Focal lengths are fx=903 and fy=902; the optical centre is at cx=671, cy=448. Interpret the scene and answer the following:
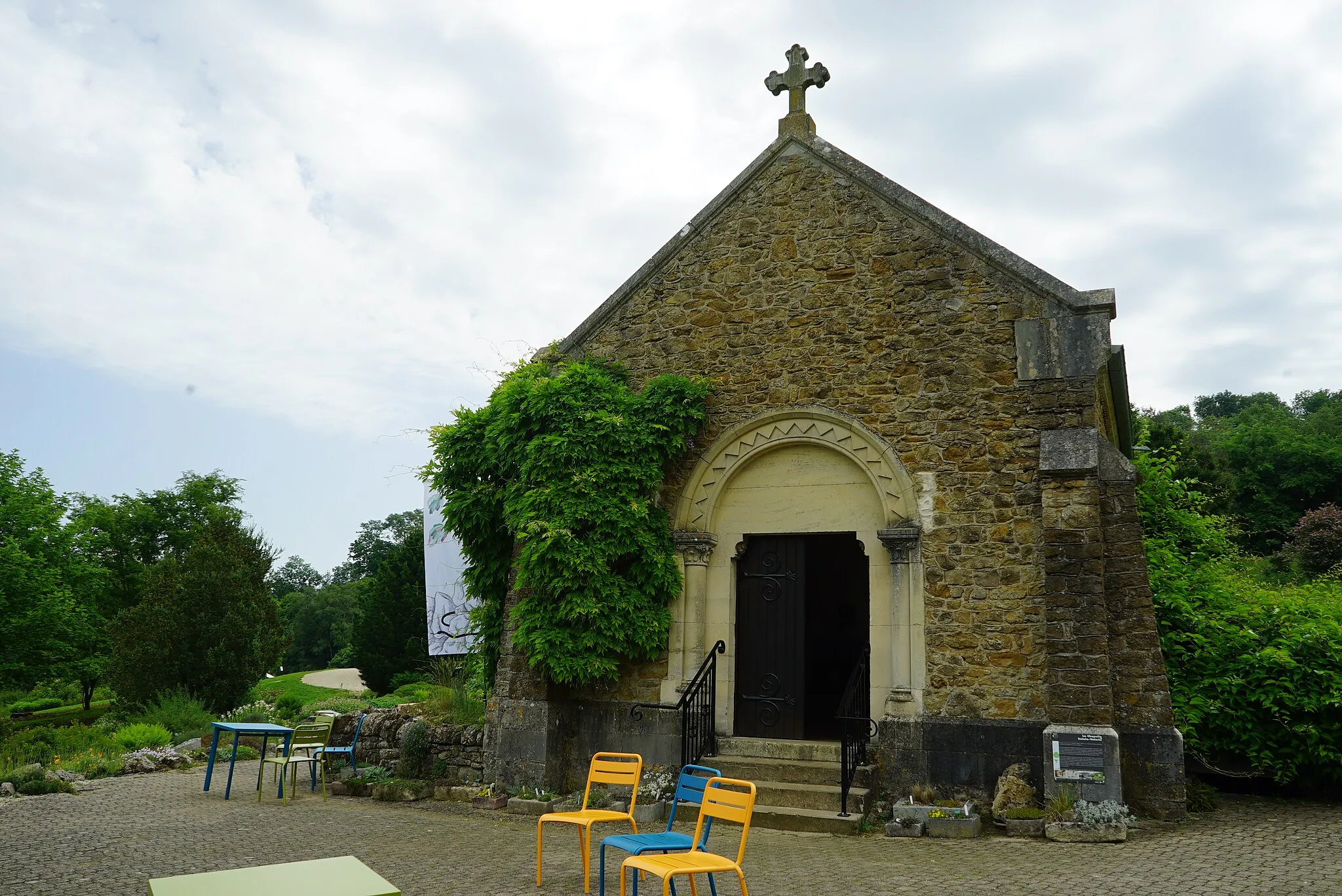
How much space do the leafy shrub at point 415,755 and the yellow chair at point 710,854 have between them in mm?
5371

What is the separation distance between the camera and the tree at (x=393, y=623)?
27312 mm

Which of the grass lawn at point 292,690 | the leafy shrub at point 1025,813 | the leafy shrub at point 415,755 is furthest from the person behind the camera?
the grass lawn at point 292,690

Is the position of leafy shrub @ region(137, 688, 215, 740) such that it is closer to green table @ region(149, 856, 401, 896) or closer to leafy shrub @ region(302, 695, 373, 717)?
leafy shrub @ region(302, 695, 373, 717)

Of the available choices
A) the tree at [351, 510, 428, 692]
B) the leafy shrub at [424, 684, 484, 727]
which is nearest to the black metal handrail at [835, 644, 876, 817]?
the leafy shrub at [424, 684, 484, 727]

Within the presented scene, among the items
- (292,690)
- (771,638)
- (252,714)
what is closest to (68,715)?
(292,690)

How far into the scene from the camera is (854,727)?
8.17 m

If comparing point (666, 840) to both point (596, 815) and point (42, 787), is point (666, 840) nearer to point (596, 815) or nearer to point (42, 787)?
point (596, 815)

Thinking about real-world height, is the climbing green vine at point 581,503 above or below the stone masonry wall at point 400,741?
above

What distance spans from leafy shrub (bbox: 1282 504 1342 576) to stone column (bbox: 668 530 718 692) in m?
19.9

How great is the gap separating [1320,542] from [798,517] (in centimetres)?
2037

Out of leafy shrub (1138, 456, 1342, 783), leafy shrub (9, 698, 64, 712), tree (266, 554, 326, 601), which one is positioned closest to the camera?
leafy shrub (1138, 456, 1342, 783)

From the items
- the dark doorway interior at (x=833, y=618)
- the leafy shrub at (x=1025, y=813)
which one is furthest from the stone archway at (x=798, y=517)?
the dark doorway interior at (x=833, y=618)

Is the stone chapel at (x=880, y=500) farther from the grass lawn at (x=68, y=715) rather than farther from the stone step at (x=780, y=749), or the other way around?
the grass lawn at (x=68, y=715)

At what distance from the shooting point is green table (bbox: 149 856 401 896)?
290cm
